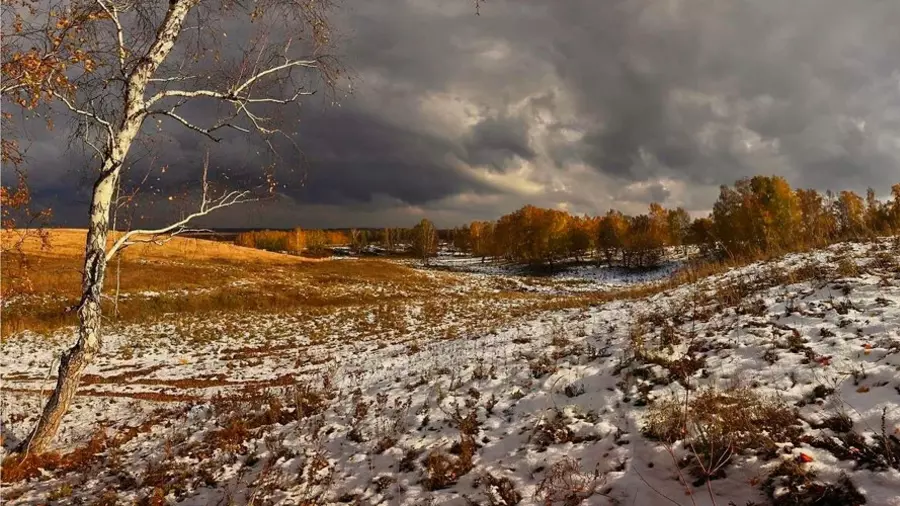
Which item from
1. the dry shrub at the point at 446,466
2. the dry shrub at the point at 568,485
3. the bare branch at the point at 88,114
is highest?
the bare branch at the point at 88,114

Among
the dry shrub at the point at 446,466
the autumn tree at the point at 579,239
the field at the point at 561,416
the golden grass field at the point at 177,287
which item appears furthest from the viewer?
the autumn tree at the point at 579,239

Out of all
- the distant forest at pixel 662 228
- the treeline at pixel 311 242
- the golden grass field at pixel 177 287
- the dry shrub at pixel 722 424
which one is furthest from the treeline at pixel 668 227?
the treeline at pixel 311 242

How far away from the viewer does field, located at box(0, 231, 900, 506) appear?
4305 mm

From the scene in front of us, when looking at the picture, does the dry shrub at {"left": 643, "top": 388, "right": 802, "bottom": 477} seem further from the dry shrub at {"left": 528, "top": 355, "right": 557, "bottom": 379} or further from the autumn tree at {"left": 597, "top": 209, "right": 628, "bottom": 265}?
the autumn tree at {"left": 597, "top": 209, "right": 628, "bottom": 265}

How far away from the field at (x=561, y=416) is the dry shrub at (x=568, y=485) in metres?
0.03

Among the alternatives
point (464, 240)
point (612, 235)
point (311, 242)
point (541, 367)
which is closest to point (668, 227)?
point (612, 235)

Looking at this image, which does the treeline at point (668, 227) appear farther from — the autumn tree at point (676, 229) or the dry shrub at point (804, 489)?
the dry shrub at point (804, 489)

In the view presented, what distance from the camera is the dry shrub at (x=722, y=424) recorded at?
14.2ft

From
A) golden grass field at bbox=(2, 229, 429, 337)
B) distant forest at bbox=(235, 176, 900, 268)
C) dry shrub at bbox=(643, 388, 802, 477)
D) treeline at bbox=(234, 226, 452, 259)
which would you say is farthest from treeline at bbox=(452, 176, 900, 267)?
treeline at bbox=(234, 226, 452, 259)

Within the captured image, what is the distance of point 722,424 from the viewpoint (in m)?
4.67

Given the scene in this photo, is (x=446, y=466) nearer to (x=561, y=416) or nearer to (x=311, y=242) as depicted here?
(x=561, y=416)

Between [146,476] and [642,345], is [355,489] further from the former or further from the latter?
[642,345]

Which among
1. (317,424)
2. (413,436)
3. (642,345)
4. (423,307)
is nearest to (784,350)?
(642,345)

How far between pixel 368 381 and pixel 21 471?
20.3 feet
